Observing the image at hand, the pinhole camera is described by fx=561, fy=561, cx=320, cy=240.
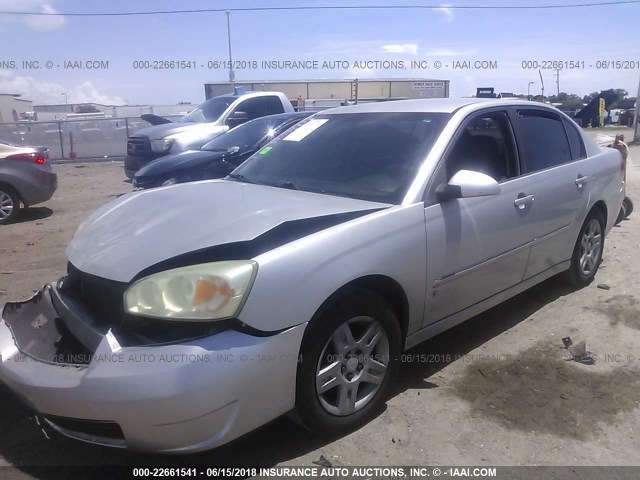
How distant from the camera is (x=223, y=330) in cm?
236

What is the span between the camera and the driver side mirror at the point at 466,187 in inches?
126

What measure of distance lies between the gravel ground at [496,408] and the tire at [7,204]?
4.05m

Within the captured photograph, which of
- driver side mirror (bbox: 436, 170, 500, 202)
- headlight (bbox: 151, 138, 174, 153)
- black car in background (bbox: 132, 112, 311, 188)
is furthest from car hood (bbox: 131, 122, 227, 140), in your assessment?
driver side mirror (bbox: 436, 170, 500, 202)

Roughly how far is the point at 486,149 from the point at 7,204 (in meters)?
7.61

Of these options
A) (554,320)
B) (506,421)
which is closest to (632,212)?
(554,320)

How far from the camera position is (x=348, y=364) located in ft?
9.40

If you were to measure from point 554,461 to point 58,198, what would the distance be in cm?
1063

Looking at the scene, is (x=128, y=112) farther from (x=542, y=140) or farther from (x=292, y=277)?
(x=292, y=277)

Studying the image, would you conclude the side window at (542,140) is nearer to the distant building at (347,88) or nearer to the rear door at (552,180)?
the rear door at (552,180)

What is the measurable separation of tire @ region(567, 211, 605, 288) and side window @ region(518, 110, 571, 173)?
721mm

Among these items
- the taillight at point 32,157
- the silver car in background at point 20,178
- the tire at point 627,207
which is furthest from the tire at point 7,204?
the tire at point 627,207

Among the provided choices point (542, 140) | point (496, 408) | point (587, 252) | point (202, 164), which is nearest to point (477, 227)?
point (496, 408)

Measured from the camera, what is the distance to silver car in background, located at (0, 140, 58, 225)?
859cm

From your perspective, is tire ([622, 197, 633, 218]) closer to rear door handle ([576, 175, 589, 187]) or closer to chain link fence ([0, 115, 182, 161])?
rear door handle ([576, 175, 589, 187])
